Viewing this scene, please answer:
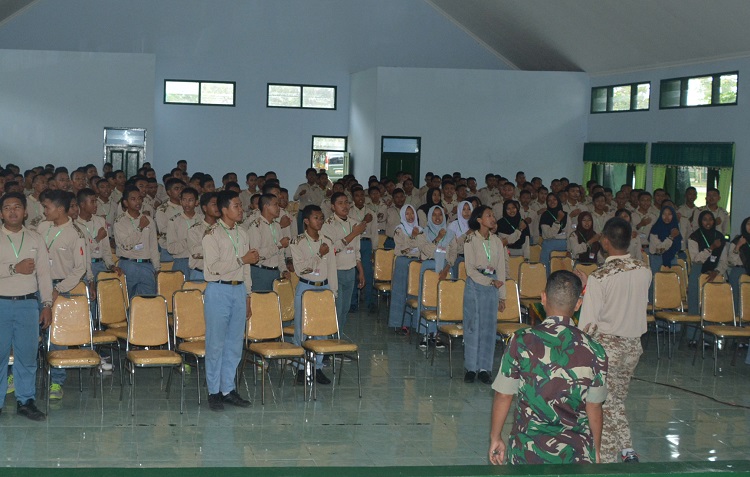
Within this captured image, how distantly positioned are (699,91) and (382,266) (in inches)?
295

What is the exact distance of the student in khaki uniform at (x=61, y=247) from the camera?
7.63 m

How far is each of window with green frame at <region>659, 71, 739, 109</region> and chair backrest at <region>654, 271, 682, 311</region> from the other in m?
5.89

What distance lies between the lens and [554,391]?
12.2 feet

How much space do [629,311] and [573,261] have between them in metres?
5.70

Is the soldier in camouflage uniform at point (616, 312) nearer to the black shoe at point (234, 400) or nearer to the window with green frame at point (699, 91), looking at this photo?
the black shoe at point (234, 400)

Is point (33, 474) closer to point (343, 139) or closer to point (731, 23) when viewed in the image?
point (731, 23)

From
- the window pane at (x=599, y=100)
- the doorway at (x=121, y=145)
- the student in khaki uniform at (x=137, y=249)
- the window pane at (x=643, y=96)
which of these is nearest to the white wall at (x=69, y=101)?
the doorway at (x=121, y=145)

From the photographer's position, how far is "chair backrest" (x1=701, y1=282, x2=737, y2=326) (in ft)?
31.7

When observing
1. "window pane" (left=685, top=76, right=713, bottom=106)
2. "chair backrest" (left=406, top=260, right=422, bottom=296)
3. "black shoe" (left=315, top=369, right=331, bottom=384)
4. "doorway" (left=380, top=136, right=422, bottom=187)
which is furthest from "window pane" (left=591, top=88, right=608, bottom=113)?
"black shoe" (left=315, top=369, right=331, bottom=384)

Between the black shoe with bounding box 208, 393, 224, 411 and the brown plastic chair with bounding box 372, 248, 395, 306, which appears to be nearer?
the black shoe with bounding box 208, 393, 224, 411

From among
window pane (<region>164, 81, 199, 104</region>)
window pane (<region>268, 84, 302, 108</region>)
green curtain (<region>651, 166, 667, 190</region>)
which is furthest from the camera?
window pane (<region>268, 84, 302, 108</region>)

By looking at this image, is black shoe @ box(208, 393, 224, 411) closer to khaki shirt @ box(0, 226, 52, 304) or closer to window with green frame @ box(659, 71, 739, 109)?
khaki shirt @ box(0, 226, 52, 304)

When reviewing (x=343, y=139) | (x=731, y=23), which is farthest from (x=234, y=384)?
→ (x=343, y=139)

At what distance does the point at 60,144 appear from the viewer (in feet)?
64.4
